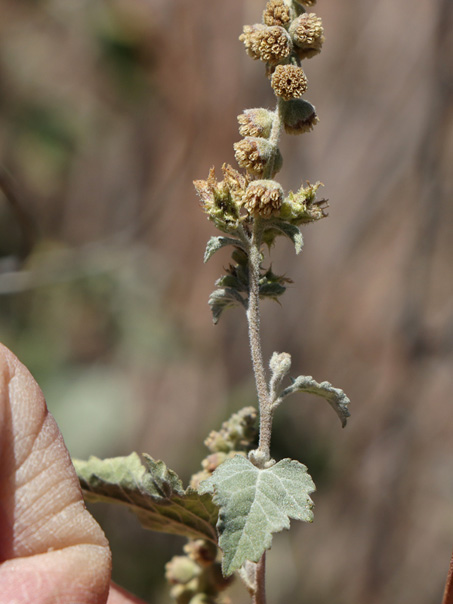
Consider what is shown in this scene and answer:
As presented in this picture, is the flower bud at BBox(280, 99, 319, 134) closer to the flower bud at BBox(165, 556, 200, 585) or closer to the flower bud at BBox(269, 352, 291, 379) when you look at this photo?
the flower bud at BBox(269, 352, 291, 379)

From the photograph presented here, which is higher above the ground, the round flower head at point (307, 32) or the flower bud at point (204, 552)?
the round flower head at point (307, 32)

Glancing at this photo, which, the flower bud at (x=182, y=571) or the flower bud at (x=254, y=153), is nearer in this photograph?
the flower bud at (x=254, y=153)

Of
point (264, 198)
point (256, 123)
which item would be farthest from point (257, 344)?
point (256, 123)

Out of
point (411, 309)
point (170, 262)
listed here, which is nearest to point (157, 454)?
point (170, 262)

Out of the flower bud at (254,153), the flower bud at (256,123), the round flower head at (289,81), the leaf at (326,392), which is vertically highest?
the round flower head at (289,81)

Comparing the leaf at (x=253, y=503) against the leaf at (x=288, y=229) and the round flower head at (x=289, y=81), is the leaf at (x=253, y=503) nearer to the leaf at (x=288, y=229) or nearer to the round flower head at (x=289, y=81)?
the leaf at (x=288, y=229)

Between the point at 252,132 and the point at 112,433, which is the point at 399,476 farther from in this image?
the point at 252,132

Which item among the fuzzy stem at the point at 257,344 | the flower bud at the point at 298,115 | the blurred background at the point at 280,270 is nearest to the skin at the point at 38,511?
the fuzzy stem at the point at 257,344
